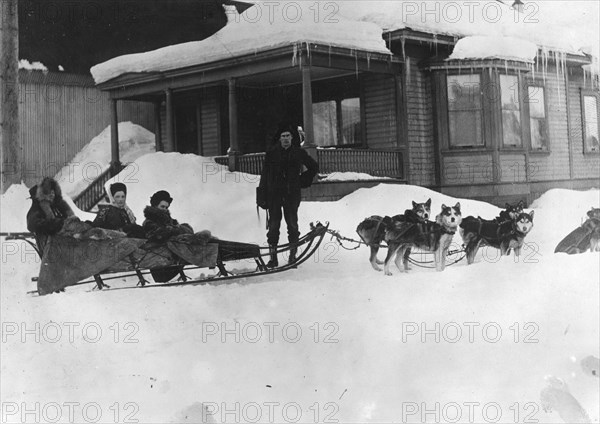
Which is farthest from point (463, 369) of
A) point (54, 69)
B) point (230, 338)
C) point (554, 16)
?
point (54, 69)

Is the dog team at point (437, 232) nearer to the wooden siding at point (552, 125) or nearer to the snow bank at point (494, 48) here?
the wooden siding at point (552, 125)

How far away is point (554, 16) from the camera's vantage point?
22.5 ft

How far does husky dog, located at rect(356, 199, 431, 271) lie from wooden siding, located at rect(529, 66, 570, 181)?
15.8ft

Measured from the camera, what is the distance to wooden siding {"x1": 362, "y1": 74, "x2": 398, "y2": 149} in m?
11.3

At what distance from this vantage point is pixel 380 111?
1165 cm

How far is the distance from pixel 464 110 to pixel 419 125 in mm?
809

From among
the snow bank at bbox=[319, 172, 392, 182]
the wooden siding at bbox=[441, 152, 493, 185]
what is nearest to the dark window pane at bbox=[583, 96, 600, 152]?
the wooden siding at bbox=[441, 152, 493, 185]

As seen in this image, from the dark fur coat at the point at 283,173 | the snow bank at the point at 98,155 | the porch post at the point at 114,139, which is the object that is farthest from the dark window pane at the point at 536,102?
the porch post at the point at 114,139

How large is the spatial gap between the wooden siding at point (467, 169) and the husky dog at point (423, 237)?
4738 mm

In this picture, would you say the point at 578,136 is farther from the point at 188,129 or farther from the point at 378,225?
the point at 188,129

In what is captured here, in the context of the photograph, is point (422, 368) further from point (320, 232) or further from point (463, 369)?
point (320, 232)

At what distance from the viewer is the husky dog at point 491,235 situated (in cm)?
648

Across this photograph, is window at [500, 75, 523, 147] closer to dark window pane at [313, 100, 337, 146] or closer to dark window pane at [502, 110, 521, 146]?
dark window pane at [502, 110, 521, 146]

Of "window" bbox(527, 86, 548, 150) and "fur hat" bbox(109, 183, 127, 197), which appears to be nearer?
"fur hat" bbox(109, 183, 127, 197)
